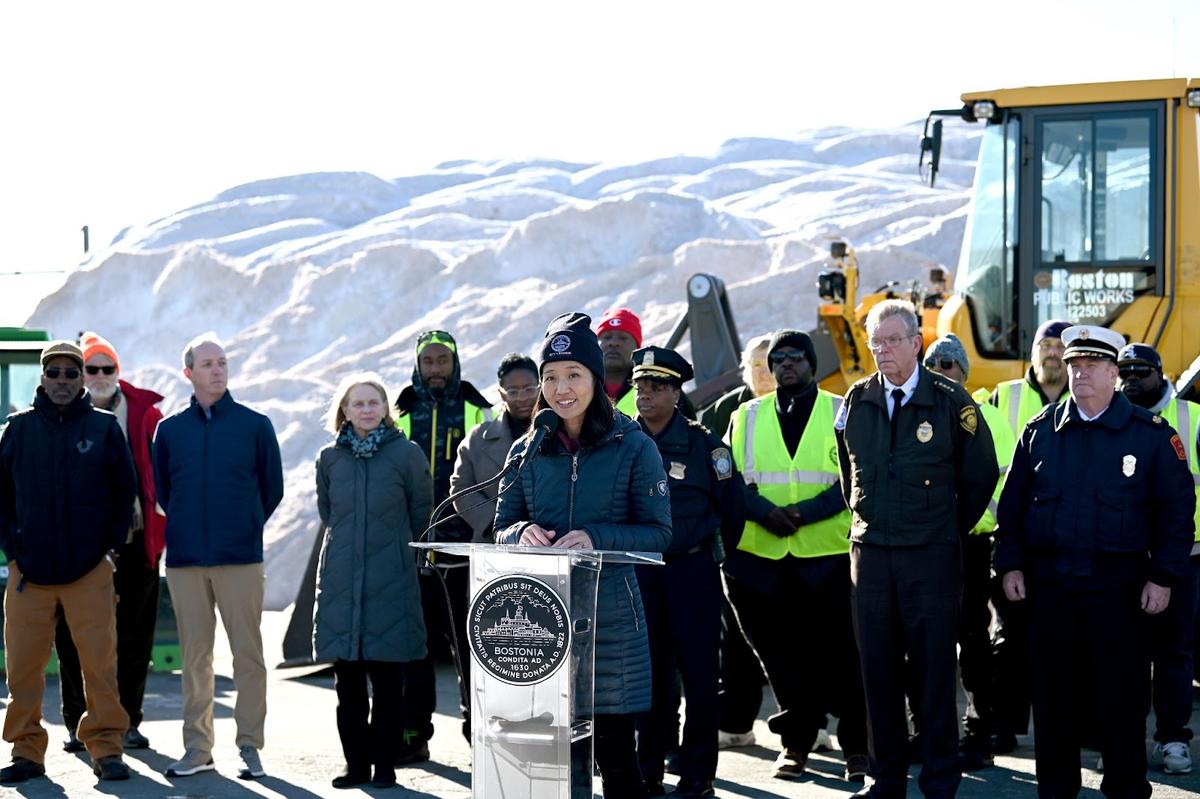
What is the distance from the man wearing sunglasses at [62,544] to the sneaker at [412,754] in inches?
51.5

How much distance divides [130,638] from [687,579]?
3.24 meters

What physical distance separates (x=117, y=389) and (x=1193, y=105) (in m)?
7.13

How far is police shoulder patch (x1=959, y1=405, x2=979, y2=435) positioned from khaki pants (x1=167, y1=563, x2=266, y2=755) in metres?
3.52

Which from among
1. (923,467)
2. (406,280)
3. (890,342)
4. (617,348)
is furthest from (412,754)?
(406,280)

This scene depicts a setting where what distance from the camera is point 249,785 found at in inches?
312

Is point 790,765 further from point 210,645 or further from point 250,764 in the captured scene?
point 210,645

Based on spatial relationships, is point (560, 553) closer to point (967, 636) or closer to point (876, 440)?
point (876, 440)

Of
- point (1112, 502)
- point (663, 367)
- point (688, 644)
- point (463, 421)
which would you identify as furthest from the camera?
point (463, 421)

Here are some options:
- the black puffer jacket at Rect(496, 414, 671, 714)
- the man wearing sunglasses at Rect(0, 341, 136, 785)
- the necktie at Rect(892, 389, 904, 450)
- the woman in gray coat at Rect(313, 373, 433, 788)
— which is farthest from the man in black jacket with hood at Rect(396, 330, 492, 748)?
the black puffer jacket at Rect(496, 414, 671, 714)

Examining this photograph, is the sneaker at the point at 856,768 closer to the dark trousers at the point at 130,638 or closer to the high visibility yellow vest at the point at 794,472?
the high visibility yellow vest at the point at 794,472

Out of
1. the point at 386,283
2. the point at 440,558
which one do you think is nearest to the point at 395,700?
the point at 440,558

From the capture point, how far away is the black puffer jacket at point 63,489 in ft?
26.6

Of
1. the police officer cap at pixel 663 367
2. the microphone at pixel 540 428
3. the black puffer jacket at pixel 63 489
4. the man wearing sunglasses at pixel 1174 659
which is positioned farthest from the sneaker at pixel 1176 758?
the black puffer jacket at pixel 63 489

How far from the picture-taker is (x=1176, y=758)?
792cm
